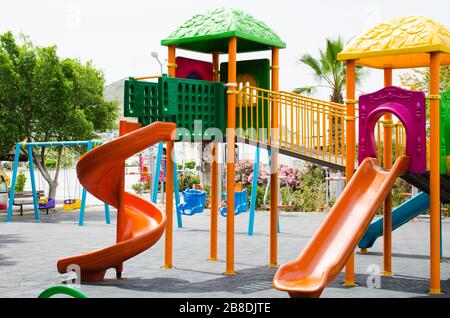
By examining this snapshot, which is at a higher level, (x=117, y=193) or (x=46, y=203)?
(x=117, y=193)

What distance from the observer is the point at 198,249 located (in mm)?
13273

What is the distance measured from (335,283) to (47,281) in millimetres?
3883

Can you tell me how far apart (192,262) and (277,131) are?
260 centimetres

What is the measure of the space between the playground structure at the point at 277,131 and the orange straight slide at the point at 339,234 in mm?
13

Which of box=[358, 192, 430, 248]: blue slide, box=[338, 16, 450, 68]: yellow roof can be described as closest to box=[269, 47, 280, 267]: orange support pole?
box=[338, 16, 450, 68]: yellow roof

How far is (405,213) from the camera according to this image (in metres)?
12.6

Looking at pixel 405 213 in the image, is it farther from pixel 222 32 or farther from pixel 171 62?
pixel 171 62

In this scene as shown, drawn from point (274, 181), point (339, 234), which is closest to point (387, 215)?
point (274, 181)

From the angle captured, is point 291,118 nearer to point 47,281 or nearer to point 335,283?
point 335,283

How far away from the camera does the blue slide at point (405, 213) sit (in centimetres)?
1244

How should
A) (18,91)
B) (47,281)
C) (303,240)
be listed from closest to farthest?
(47,281), (303,240), (18,91)

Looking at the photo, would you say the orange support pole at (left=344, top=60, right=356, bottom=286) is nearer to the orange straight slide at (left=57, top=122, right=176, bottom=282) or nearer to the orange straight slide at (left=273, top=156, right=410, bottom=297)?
the orange straight slide at (left=273, top=156, right=410, bottom=297)

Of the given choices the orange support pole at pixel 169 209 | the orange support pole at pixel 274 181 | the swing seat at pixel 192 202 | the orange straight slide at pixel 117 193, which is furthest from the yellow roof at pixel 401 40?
the swing seat at pixel 192 202
